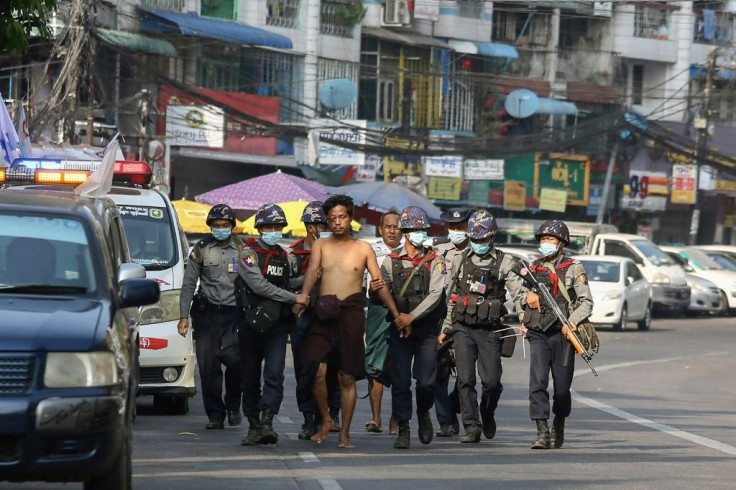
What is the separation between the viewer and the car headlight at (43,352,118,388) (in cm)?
719

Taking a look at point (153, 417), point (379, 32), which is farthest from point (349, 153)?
point (153, 417)

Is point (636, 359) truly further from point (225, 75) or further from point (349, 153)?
point (225, 75)

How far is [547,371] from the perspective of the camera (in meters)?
12.1

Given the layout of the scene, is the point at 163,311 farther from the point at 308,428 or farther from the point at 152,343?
the point at 308,428

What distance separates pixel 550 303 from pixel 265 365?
2220mm

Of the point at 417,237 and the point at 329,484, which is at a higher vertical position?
the point at 417,237

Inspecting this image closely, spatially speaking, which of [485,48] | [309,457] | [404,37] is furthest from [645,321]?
[309,457]

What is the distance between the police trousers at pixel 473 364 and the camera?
1219 cm

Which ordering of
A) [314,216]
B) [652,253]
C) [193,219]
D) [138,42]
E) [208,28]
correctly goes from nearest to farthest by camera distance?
[314,216]
[193,219]
[652,253]
[138,42]
[208,28]

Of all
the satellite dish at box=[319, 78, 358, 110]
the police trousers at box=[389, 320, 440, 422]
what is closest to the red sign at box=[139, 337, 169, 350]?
the police trousers at box=[389, 320, 440, 422]

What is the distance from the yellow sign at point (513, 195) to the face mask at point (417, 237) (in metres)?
39.6

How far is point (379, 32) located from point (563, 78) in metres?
10.4

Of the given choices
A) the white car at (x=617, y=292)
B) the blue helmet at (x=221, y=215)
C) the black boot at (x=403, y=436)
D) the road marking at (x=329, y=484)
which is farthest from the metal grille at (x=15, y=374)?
the white car at (x=617, y=292)

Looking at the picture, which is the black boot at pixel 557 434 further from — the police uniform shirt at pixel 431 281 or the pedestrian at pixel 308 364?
the pedestrian at pixel 308 364
